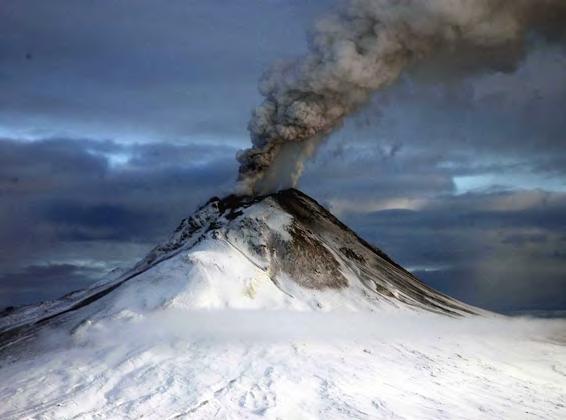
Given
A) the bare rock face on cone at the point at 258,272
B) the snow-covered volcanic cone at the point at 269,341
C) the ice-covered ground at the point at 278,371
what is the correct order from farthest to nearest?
the bare rock face on cone at the point at 258,272 < the snow-covered volcanic cone at the point at 269,341 < the ice-covered ground at the point at 278,371

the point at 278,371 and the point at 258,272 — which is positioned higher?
the point at 258,272

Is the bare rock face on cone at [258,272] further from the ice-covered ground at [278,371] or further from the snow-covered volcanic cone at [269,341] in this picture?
the ice-covered ground at [278,371]

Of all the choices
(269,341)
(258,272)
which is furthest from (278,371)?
(258,272)

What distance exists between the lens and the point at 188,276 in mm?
53906

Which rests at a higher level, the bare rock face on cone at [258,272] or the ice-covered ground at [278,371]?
the bare rock face on cone at [258,272]

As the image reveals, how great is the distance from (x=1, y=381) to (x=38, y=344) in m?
6.27

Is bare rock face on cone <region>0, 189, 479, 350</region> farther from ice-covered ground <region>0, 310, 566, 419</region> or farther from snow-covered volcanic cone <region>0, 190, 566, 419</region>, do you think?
ice-covered ground <region>0, 310, 566, 419</region>

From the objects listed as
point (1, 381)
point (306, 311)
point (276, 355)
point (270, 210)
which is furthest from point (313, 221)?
point (1, 381)

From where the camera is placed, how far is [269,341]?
157 feet

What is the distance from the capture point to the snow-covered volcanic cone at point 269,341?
40.0 meters

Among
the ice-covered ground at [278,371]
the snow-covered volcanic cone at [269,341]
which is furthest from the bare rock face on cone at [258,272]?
the ice-covered ground at [278,371]

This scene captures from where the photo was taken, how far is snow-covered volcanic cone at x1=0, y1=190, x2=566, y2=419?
131 ft

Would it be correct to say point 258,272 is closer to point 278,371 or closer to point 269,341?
point 269,341

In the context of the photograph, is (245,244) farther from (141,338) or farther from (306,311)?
(141,338)
